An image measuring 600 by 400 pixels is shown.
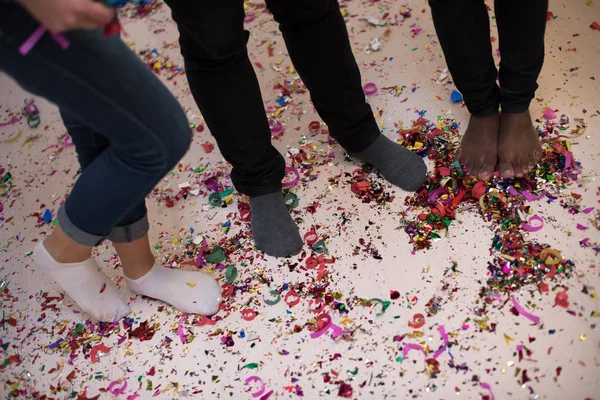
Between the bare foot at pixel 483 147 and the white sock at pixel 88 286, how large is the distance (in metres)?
0.86

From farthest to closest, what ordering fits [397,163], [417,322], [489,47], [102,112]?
[397,163], [489,47], [417,322], [102,112]

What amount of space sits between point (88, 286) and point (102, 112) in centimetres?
48

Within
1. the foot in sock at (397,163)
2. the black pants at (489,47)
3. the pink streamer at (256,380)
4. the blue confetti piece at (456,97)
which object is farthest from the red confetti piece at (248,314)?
the blue confetti piece at (456,97)

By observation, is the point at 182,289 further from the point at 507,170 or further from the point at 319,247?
the point at 507,170

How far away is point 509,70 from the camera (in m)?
Answer: 1.15

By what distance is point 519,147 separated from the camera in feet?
3.97

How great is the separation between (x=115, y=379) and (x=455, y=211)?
0.82m

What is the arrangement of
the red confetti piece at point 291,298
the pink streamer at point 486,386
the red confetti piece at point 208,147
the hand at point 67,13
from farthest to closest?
the red confetti piece at point 208,147, the red confetti piece at point 291,298, the pink streamer at point 486,386, the hand at point 67,13

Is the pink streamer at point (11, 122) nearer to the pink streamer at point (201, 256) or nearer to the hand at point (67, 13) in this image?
the pink streamer at point (201, 256)

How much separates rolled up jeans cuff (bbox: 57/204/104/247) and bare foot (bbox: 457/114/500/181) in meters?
0.83

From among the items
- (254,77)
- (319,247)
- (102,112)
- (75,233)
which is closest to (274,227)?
(319,247)

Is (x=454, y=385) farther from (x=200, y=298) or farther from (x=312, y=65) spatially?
(x=312, y=65)

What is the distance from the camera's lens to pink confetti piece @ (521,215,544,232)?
113 cm

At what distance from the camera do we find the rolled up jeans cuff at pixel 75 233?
0.96 meters
